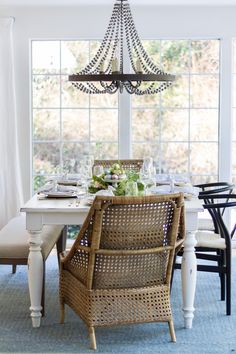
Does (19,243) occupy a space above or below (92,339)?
above

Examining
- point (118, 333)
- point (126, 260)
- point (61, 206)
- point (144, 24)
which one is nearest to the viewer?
point (126, 260)

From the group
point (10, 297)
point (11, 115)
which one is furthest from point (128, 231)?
point (11, 115)

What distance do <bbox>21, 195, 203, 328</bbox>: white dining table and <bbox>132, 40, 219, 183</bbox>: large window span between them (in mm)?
2418

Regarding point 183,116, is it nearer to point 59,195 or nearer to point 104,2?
point 104,2

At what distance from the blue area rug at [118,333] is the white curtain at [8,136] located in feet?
5.17

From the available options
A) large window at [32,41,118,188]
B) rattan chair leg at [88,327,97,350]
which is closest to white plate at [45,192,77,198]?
rattan chair leg at [88,327,97,350]

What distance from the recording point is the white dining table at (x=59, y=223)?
427 centimetres

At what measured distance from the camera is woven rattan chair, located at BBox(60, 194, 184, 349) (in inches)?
149

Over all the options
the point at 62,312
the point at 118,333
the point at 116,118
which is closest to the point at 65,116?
the point at 116,118

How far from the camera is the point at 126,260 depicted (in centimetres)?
389

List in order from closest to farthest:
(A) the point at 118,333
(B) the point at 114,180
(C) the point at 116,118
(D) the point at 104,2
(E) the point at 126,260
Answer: (E) the point at 126,260, (A) the point at 118,333, (B) the point at 114,180, (D) the point at 104,2, (C) the point at 116,118

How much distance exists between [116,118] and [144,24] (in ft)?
3.01

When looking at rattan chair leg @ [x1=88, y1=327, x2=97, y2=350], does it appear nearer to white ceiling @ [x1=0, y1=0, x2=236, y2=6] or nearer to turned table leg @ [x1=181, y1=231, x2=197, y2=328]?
turned table leg @ [x1=181, y1=231, x2=197, y2=328]

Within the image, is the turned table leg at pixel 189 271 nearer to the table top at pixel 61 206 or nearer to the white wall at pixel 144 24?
the table top at pixel 61 206
